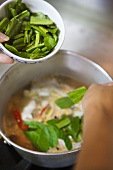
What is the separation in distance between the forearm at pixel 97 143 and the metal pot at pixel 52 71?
224 millimetres

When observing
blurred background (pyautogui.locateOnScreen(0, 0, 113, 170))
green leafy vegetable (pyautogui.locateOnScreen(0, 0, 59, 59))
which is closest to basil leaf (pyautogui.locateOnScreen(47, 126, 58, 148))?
green leafy vegetable (pyautogui.locateOnScreen(0, 0, 59, 59))

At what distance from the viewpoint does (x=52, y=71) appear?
84 centimetres

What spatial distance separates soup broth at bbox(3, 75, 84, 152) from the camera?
77 centimetres

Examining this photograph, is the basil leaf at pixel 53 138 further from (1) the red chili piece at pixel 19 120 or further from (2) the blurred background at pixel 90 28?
(2) the blurred background at pixel 90 28

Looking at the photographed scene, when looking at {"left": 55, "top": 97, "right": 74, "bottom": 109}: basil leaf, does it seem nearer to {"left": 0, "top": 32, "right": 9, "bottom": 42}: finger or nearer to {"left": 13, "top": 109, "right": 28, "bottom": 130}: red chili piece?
{"left": 13, "top": 109, "right": 28, "bottom": 130}: red chili piece

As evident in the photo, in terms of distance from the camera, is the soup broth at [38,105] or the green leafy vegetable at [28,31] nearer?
the green leafy vegetable at [28,31]

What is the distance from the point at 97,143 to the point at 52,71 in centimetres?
43

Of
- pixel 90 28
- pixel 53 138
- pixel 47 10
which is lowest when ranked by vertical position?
pixel 53 138

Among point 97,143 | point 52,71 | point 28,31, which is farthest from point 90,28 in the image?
point 97,143

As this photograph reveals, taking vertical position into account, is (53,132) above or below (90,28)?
below

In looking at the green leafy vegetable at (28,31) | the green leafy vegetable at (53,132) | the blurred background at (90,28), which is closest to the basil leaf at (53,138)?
the green leafy vegetable at (53,132)

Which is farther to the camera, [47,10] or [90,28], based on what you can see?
[90,28]

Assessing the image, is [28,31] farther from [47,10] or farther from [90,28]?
[90,28]

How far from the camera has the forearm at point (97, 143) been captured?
16.0 inches
